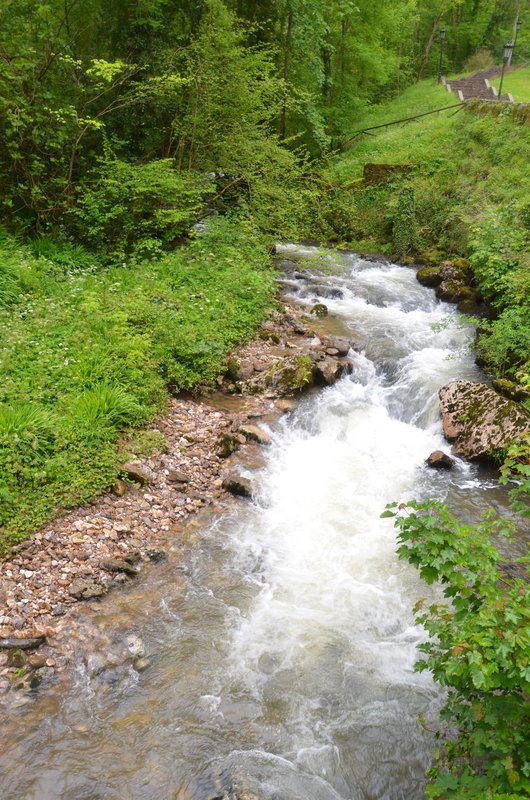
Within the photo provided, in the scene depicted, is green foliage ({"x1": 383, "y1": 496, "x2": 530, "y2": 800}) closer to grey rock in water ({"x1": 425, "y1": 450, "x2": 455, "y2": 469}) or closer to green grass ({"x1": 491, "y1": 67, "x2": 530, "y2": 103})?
grey rock in water ({"x1": 425, "y1": 450, "x2": 455, "y2": 469})

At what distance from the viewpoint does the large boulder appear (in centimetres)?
841

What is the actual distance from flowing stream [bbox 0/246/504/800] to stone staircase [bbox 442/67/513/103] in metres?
28.7

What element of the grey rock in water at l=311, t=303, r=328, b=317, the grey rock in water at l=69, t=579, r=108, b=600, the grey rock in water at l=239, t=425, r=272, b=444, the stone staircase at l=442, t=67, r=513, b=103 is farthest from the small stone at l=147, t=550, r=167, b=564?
the stone staircase at l=442, t=67, r=513, b=103

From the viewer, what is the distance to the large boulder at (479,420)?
27.6 feet

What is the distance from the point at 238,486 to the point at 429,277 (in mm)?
11078

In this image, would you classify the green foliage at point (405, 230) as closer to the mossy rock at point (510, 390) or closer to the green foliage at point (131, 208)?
the green foliage at point (131, 208)

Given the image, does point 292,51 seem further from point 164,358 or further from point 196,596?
point 196,596

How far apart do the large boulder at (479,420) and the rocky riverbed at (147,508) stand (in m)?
2.42

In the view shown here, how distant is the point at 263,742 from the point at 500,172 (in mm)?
19781

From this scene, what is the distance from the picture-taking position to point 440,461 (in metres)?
8.41

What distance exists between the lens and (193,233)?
1276 cm

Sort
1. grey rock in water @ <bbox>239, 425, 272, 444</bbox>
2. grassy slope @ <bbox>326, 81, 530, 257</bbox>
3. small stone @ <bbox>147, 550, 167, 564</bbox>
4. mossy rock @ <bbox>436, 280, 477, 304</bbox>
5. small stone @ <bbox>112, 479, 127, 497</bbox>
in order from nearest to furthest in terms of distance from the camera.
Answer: small stone @ <bbox>147, 550, 167, 564</bbox> → small stone @ <bbox>112, 479, 127, 497</bbox> → grey rock in water @ <bbox>239, 425, 272, 444</bbox> → mossy rock @ <bbox>436, 280, 477, 304</bbox> → grassy slope @ <bbox>326, 81, 530, 257</bbox>

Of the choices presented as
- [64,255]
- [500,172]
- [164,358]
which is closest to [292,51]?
[500,172]

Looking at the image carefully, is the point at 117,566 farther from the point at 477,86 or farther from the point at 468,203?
the point at 477,86
